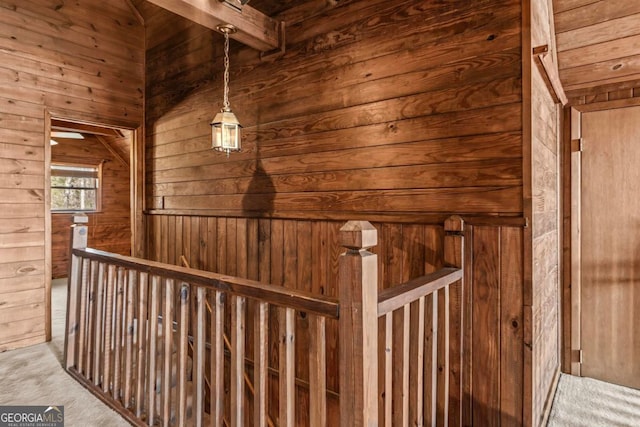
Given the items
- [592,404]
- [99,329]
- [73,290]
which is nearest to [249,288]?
[99,329]

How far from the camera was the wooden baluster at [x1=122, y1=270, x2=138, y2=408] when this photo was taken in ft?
6.64

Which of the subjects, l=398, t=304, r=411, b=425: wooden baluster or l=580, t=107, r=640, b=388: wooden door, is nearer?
l=398, t=304, r=411, b=425: wooden baluster

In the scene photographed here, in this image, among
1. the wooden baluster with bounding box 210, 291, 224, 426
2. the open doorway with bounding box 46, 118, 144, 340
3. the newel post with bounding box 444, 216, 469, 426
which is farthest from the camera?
the open doorway with bounding box 46, 118, 144, 340

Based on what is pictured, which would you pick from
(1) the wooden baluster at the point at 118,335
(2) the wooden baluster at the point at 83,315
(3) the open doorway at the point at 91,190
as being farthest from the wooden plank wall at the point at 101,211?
(1) the wooden baluster at the point at 118,335

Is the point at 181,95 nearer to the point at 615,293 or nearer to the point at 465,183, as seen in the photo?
the point at 465,183

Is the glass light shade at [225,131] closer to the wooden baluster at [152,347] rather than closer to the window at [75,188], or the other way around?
the wooden baluster at [152,347]

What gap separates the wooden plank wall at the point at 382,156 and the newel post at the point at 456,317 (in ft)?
0.17

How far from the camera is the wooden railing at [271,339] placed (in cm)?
109

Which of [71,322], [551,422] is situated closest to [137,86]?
[71,322]

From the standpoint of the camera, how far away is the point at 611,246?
8.14 feet

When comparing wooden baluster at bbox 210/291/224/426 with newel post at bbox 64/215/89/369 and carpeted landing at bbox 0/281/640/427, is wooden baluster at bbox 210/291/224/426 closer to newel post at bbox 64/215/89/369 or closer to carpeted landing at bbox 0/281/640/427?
carpeted landing at bbox 0/281/640/427

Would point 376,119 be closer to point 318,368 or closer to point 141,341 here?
point 318,368

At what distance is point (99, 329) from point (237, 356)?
135 cm

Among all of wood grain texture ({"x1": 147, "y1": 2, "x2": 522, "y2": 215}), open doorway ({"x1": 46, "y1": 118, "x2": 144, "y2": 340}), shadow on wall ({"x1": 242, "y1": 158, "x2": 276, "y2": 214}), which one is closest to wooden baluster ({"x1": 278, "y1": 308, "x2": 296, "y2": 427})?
wood grain texture ({"x1": 147, "y1": 2, "x2": 522, "y2": 215})
